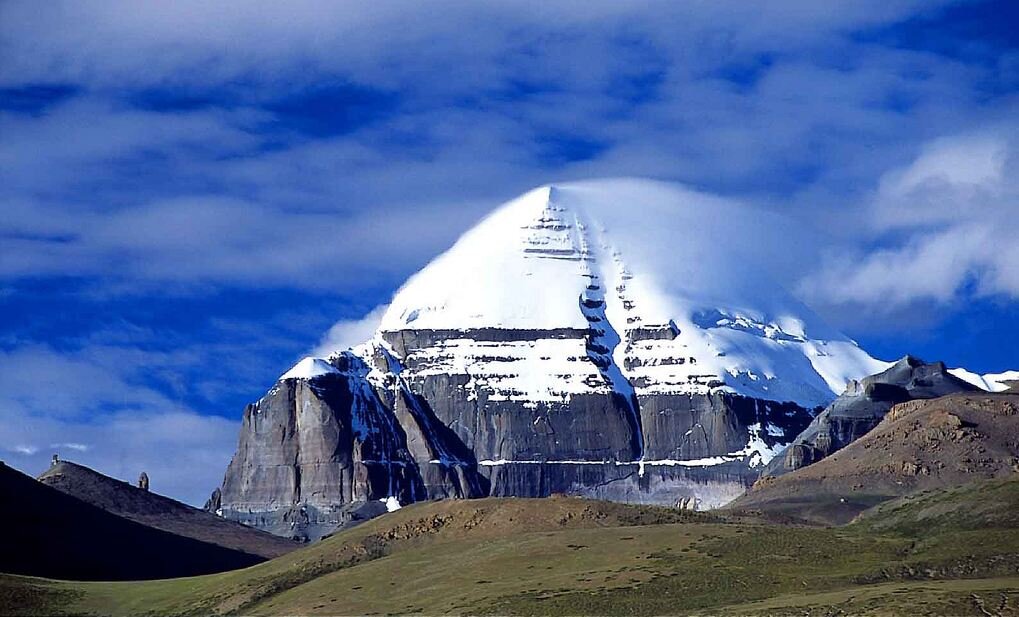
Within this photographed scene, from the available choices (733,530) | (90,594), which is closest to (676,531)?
(733,530)

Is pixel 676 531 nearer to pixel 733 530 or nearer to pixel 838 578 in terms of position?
pixel 733 530

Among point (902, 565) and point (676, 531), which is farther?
point (676, 531)

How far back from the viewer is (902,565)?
166m

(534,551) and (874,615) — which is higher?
(534,551)

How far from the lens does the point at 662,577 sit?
550ft

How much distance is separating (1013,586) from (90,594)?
104120 millimetres

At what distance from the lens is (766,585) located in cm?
16188

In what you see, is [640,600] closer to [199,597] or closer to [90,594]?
[199,597]

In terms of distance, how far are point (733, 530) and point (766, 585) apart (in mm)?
29413

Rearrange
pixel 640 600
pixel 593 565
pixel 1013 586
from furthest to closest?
1. pixel 593 565
2. pixel 640 600
3. pixel 1013 586

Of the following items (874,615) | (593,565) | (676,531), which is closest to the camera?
(874,615)

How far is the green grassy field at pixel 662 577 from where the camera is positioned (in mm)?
151250

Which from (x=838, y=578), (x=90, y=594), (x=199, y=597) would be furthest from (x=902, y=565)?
(x=90, y=594)

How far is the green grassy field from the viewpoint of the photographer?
496 ft
